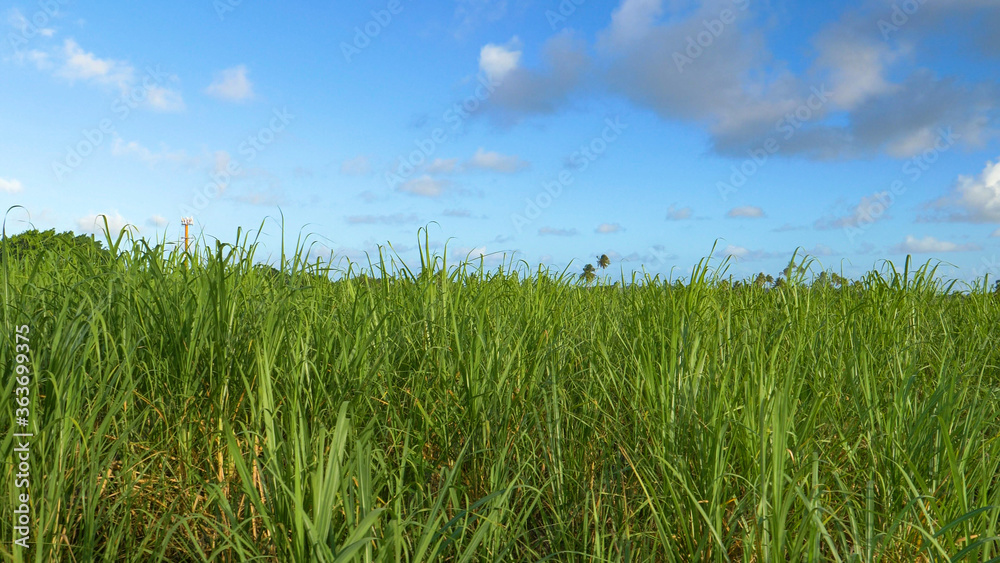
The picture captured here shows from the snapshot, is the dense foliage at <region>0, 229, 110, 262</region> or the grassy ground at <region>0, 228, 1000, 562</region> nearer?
the grassy ground at <region>0, 228, 1000, 562</region>

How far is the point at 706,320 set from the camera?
2.78m

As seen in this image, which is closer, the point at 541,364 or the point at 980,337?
the point at 541,364

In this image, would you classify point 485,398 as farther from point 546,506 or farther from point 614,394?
point 614,394

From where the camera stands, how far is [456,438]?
7.28 ft

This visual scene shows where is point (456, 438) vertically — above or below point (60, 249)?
below

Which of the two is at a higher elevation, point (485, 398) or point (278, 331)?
point (278, 331)

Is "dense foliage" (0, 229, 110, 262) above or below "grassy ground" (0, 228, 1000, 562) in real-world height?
above

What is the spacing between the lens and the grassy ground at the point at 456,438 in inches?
59.2

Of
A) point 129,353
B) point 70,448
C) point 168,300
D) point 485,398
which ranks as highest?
point 168,300

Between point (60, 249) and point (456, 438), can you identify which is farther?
point (60, 249)

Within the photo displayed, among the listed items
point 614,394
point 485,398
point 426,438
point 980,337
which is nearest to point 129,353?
point 426,438

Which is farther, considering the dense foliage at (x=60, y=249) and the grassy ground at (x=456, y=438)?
the dense foliage at (x=60, y=249)

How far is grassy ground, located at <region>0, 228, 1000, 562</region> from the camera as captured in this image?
1.50 metres

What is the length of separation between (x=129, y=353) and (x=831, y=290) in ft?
14.2
